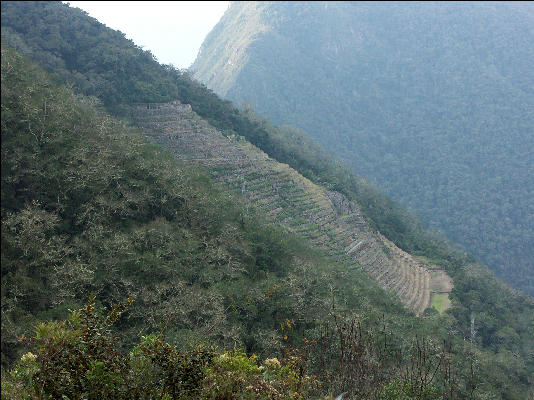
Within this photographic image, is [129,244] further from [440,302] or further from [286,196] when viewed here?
[440,302]

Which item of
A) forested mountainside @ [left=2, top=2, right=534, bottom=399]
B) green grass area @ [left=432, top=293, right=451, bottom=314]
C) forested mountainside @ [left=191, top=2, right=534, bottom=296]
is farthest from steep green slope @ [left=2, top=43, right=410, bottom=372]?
forested mountainside @ [left=191, top=2, right=534, bottom=296]

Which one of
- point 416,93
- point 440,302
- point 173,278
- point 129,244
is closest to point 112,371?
point 173,278

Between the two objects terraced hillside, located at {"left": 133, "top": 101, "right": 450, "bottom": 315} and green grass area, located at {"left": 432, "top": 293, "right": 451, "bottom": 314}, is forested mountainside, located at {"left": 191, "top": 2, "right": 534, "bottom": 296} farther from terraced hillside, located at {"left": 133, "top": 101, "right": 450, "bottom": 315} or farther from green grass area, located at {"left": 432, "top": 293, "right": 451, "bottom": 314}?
terraced hillside, located at {"left": 133, "top": 101, "right": 450, "bottom": 315}

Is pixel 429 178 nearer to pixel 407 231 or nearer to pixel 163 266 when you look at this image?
pixel 407 231

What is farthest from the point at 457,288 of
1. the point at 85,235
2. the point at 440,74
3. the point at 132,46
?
the point at 440,74

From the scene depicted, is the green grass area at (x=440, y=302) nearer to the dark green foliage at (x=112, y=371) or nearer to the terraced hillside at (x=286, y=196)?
the terraced hillside at (x=286, y=196)

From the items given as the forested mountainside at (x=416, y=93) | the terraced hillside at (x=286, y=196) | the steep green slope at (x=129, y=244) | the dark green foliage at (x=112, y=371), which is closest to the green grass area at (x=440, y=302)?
the terraced hillside at (x=286, y=196)
